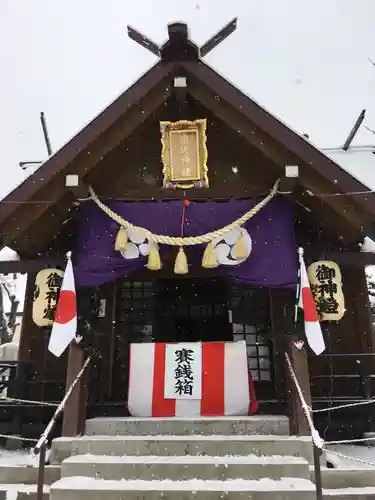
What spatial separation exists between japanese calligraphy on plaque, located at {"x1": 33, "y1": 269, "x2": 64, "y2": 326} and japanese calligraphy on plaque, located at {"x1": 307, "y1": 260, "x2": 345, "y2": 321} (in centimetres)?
492

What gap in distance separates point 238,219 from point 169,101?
2.90 meters

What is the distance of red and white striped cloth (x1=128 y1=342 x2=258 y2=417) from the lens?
7.95m

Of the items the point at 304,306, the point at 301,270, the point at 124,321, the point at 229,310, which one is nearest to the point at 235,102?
the point at 301,270

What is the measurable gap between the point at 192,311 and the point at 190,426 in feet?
13.1

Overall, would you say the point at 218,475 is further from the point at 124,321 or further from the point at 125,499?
the point at 124,321

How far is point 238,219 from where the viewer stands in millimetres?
8375

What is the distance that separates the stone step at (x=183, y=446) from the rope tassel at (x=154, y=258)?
9.46 feet

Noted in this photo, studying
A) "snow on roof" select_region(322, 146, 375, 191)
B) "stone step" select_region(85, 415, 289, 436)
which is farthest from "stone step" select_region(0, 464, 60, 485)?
"snow on roof" select_region(322, 146, 375, 191)

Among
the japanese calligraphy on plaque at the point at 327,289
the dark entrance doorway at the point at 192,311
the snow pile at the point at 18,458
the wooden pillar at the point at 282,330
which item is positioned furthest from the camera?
the dark entrance doorway at the point at 192,311

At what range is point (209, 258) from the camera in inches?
321

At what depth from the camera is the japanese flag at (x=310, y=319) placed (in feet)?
24.3

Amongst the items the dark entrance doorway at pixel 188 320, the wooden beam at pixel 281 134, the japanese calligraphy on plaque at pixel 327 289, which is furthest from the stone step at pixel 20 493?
the wooden beam at pixel 281 134

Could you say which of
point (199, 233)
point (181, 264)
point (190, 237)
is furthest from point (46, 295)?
point (199, 233)

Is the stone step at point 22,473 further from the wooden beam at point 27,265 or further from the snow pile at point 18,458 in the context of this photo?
the wooden beam at point 27,265
